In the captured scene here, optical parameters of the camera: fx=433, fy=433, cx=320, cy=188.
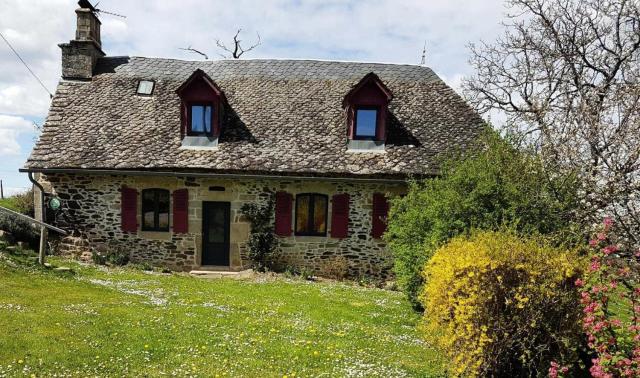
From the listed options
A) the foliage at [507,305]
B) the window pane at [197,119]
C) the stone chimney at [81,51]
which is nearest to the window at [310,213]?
the window pane at [197,119]

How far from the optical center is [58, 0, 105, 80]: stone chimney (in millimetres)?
15711

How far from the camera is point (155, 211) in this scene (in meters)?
13.4

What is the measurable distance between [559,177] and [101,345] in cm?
803

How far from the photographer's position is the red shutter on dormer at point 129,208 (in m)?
13.1

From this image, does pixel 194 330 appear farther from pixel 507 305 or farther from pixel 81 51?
pixel 81 51

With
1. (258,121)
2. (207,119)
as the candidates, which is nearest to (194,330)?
(207,119)

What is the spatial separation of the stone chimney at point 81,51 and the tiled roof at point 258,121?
413 mm

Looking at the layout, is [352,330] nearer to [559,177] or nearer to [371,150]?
[559,177]

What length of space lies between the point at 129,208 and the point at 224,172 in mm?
3134

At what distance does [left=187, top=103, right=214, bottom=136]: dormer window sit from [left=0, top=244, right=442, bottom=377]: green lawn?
5239 millimetres

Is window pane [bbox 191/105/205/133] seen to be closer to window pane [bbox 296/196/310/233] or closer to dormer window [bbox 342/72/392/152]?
window pane [bbox 296/196/310/233]

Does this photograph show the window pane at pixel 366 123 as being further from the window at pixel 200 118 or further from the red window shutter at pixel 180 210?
the red window shutter at pixel 180 210

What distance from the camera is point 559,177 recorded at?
7.90 m

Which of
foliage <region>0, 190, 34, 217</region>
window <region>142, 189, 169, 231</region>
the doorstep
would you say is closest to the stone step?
the doorstep
